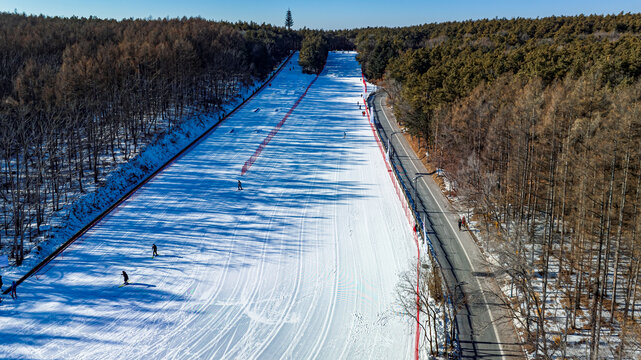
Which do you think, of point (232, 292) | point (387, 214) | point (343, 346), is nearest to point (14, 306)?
point (232, 292)

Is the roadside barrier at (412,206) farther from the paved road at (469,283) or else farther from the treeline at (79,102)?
the treeline at (79,102)

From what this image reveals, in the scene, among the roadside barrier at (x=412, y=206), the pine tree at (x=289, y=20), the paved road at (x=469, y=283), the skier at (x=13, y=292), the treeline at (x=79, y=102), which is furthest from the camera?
the pine tree at (x=289, y=20)

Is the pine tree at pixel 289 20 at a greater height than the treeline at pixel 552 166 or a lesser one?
greater

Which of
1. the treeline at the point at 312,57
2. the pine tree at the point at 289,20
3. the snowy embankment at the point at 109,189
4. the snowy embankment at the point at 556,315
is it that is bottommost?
the snowy embankment at the point at 556,315

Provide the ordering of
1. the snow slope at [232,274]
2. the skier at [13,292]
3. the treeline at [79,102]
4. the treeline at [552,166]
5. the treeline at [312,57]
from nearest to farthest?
the treeline at [552,166]
the snow slope at [232,274]
the skier at [13,292]
the treeline at [79,102]
the treeline at [312,57]

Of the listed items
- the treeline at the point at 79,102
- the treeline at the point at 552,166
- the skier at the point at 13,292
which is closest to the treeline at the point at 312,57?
the treeline at the point at 79,102

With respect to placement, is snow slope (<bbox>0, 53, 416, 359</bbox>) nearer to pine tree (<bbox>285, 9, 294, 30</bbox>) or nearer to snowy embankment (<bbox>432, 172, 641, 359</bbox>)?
snowy embankment (<bbox>432, 172, 641, 359</bbox>)

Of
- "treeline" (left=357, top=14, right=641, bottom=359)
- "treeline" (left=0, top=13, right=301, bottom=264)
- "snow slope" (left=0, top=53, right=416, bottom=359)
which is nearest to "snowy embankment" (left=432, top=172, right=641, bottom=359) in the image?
"treeline" (left=357, top=14, right=641, bottom=359)
